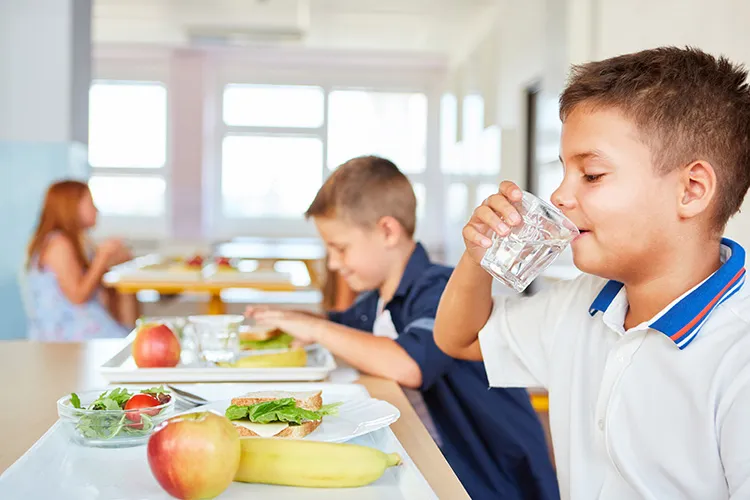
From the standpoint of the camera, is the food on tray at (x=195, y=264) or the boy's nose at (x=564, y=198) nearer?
the boy's nose at (x=564, y=198)

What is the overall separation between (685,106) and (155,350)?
88 centimetres

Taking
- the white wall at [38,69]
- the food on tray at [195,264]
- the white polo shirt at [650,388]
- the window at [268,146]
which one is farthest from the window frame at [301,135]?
the white polo shirt at [650,388]

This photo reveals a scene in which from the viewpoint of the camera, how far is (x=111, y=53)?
27.1 feet

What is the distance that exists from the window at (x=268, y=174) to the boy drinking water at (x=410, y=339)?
271 inches

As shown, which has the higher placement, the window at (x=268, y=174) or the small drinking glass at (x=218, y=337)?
the window at (x=268, y=174)

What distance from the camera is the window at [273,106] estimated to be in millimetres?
8602

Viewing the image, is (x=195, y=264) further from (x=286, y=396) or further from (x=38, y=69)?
(x=286, y=396)

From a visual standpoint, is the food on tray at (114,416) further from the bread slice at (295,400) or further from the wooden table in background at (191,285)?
the wooden table in background at (191,285)

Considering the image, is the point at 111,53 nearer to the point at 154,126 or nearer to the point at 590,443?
the point at 154,126

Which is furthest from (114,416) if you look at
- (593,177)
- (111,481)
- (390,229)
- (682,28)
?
(682,28)

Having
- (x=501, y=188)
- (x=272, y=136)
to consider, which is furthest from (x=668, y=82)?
(x=272, y=136)

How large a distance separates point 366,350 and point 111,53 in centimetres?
767

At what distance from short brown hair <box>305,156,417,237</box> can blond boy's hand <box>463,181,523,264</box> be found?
71 cm

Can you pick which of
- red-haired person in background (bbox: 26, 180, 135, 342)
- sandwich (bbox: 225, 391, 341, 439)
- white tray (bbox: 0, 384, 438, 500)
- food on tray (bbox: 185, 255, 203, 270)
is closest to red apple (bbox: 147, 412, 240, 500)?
white tray (bbox: 0, 384, 438, 500)
